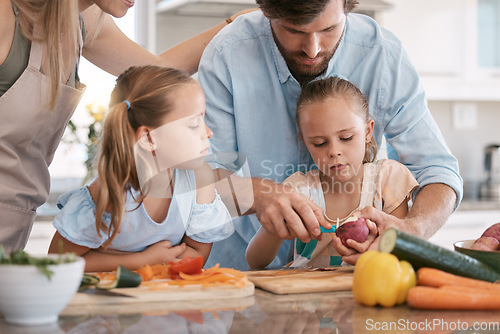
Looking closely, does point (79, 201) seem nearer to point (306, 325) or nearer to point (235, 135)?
point (235, 135)

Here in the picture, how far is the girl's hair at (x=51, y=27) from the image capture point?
1514mm

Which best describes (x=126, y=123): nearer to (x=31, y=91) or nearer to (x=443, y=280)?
(x=31, y=91)

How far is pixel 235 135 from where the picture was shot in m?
Result: 1.84

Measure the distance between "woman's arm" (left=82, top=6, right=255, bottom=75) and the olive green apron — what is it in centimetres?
33

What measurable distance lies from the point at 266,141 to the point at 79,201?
60 centimetres

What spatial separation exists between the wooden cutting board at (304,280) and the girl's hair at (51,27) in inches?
26.6

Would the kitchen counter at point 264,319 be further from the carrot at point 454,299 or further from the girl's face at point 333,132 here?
the girl's face at point 333,132

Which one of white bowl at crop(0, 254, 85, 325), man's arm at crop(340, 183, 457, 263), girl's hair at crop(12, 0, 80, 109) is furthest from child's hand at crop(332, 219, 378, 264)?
girl's hair at crop(12, 0, 80, 109)

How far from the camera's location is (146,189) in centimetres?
151

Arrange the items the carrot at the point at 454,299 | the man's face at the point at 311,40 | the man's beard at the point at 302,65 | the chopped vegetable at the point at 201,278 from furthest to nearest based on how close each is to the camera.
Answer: the man's beard at the point at 302,65
the man's face at the point at 311,40
the chopped vegetable at the point at 201,278
the carrot at the point at 454,299

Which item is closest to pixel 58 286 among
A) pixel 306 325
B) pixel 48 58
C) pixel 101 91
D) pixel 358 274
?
pixel 306 325

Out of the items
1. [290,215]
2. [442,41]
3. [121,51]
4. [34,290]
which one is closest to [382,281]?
[290,215]

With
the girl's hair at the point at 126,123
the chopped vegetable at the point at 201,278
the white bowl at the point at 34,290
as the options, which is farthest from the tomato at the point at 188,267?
the white bowl at the point at 34,290

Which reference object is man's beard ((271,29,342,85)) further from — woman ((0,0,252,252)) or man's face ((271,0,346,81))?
woman ((0,0,252,252))
